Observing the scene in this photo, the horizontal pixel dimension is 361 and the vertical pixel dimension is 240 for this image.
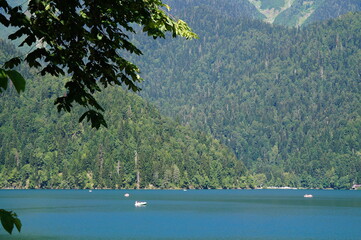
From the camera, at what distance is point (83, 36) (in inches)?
545

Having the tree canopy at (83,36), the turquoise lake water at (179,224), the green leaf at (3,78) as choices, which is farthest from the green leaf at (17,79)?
the turquoise lake water at (179,224)

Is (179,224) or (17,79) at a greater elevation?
(17,79)

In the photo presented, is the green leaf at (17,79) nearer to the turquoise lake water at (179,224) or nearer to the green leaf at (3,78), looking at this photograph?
the green leaf at (3,78)

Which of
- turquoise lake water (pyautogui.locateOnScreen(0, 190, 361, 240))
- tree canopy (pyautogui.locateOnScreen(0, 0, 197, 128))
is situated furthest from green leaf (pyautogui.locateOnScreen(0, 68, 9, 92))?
turquoise lake water (pyautogui.locateOnScreen(0, 190, 361, 240))

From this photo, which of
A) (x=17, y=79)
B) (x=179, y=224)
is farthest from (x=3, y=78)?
(x=179, y=224)

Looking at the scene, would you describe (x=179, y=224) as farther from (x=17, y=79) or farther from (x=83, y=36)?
(x=17, y=79)

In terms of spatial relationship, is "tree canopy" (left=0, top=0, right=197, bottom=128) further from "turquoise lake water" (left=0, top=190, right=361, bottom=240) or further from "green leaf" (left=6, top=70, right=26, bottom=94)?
"turquoise lake water" (left=0, top=190, right=361, bottom=240)

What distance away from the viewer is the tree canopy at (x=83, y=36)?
1341 centimetres

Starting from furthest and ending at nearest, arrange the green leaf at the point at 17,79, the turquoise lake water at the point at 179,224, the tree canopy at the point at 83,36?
the turquoise lake water at the point at 179,224
the tree canopy at the point at 83,36
the green leaf at the point at 17,79

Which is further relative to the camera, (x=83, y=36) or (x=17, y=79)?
(x=83, y=36)

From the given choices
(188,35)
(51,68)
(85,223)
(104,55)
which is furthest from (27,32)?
(85,223)

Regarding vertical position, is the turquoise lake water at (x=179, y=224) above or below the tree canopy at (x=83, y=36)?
below

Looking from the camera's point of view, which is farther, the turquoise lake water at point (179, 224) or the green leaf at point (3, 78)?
the turquoise lake water at point (179, 224)

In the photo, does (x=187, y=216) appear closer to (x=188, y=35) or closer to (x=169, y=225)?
(x=169, y=225)
